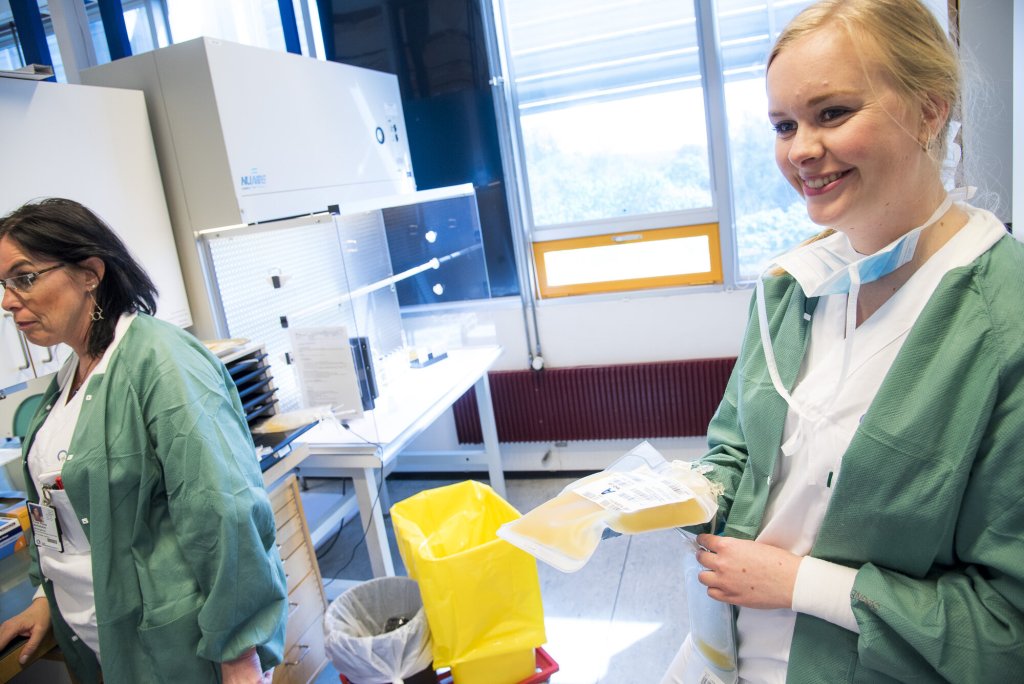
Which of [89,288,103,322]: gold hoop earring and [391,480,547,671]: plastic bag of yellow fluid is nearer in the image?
[89,288,103,322]: gold hoop earring

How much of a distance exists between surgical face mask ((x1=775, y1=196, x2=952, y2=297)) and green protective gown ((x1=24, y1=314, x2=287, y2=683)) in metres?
1.03

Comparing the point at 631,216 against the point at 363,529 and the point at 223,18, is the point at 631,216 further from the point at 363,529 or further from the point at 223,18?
the point at 223,18

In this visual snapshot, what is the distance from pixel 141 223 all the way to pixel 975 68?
2.09 metres

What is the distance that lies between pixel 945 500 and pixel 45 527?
1.54 m

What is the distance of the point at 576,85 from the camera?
3068 mm

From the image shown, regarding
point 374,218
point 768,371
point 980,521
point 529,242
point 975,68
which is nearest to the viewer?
point 980,521

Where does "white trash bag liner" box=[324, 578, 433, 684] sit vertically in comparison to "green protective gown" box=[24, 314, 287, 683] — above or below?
below

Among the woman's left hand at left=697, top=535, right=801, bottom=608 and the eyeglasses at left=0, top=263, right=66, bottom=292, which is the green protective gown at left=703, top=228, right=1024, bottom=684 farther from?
the eyeglasses at left=0, top=263, right=66, bottom=292

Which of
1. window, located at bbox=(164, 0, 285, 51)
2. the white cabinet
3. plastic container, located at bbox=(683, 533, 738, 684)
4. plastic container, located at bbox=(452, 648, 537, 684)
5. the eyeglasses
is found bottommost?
plastic container, located at bbox=(452, 648, 537, 684)

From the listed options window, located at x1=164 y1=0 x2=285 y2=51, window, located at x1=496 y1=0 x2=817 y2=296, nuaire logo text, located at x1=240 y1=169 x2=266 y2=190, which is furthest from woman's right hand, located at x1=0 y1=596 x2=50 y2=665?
window, located at x1=164 y1=0 x2=285 y2=51

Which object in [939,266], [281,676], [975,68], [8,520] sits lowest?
[281,676]

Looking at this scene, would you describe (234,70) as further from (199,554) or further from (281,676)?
(281,676)

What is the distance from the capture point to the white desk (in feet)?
7.23

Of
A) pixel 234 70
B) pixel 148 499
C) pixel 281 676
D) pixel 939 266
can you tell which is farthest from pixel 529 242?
pixel 939 266
